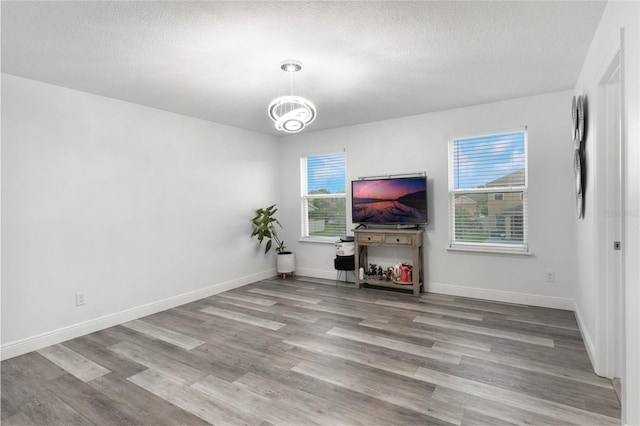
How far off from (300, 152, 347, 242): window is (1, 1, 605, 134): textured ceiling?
5.90 ft

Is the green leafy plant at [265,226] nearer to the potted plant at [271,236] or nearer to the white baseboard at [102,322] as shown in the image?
the potted plant at [271,236]

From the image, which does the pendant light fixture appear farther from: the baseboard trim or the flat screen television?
the baseboard trim

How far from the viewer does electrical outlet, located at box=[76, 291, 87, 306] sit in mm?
3480

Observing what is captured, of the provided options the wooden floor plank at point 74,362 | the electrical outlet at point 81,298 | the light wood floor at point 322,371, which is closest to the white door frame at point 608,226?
the light wood floor at point 322,371

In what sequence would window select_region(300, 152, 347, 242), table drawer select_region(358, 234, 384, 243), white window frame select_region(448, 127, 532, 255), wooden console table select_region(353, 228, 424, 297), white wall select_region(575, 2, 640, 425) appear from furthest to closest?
window select_region(300, 152, 347, 242) < table drawer select_region(358, 234, 384, 243) < wooden console table select_region(353, 228, 424, 297) < white window frame select_region(448, 127, 532, 255) < white wall select_region(575, 2, 640, 425)

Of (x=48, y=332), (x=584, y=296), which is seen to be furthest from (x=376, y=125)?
(x=48, y=332)

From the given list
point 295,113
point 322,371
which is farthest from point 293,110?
point 322,371

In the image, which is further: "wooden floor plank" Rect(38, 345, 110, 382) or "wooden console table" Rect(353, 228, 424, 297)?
"wooden console table" Rect(353, 228, 424, 297)

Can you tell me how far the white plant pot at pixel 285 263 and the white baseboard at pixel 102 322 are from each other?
0.73 metres

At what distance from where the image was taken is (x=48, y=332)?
3.25 m

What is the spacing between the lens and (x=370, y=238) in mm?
4918

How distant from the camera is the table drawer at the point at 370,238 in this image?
485cm

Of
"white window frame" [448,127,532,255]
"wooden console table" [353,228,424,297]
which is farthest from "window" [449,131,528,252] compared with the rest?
"wooden console table" [353,228,424,297]

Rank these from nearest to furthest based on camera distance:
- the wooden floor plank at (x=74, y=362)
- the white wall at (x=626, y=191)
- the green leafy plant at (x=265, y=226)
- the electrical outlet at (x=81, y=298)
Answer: the white wall at (x=626, y=191) < the wooden floor plank at (x=74, y=362) < the electrical outlet at (x=81, y=298) < the green leafy plant at (x=265, y=226)
